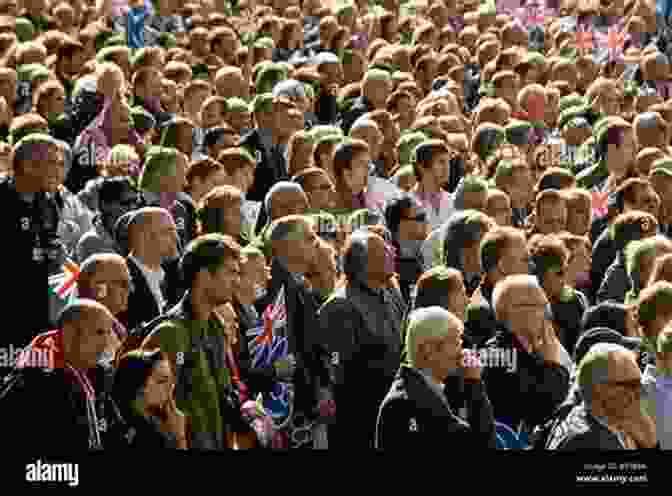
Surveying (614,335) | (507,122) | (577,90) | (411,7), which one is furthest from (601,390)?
(411,7)

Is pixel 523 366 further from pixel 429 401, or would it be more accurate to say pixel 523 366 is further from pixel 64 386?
pixel 64 386

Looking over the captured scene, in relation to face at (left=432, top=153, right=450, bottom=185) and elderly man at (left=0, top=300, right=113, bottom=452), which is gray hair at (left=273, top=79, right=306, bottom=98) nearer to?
face at (left=432, top=153, right=450, bottom=185)

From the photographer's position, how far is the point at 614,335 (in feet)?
32.9

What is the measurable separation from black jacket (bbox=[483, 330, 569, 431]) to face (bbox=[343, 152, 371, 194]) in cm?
322

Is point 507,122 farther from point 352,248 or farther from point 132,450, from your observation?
point 132,450

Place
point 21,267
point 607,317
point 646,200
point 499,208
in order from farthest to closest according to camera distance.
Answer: point 646,200 → point 499,208 → point 21,267 → point 607,317

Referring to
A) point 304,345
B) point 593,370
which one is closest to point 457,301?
point 304,345

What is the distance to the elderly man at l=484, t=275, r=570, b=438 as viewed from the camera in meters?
9.71

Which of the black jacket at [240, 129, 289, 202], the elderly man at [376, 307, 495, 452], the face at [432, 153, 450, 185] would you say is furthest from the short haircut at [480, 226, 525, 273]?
the black jacket at [240, 129, 289, 202]

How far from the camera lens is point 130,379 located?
28.2ft

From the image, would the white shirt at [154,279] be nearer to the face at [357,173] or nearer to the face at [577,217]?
the face at [357,173]

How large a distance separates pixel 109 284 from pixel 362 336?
1287mm

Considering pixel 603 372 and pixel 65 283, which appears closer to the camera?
pixel 603 372

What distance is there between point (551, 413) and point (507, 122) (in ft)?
20.2
